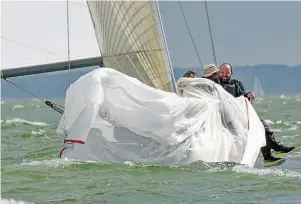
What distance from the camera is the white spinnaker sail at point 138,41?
1445cm

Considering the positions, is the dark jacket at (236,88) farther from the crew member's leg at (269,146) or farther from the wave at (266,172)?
the wave at (266,172)

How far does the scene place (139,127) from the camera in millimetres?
12773

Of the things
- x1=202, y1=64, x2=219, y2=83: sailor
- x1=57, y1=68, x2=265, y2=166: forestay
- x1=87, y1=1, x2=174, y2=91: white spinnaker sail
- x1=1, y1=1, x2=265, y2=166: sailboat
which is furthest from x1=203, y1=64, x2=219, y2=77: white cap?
x1=57, y1=68, x2=265, y2=166: forestay

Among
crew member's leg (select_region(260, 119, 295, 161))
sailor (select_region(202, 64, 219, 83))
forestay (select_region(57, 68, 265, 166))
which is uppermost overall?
sailor (select_region(202, 64, 219, 83))

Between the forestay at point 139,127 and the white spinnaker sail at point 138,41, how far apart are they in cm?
124

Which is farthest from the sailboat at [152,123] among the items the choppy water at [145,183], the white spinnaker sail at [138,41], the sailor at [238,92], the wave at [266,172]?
the sailor at [238,92]

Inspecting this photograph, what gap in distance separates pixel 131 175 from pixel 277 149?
142 inches

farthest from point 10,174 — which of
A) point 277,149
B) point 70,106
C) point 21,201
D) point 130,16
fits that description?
point 277,149

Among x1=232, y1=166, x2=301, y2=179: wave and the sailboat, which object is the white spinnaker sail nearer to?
the sailboat

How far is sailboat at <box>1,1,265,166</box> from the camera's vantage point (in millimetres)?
12475

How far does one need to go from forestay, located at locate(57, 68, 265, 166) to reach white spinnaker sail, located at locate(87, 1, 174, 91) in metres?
1.24

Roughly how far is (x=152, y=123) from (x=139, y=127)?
179 mm

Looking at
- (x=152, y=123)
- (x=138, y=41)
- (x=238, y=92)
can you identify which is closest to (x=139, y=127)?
(x=152, y=123)

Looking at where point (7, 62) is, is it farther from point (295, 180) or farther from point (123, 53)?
point (295, 180)
